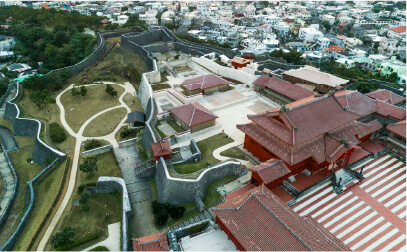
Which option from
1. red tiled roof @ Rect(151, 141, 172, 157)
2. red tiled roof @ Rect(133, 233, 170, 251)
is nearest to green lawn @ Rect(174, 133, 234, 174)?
red tiled roof @ Rect(151, 141, 172, 157)

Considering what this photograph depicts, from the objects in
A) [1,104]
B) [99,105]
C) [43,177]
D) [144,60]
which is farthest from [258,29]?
[43,177]

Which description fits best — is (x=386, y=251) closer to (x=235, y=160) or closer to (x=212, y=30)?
(x=235, y=160)

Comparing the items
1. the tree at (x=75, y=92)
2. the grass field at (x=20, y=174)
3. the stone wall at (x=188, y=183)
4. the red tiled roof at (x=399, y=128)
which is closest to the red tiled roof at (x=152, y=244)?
the stone wall at (x=188, y=183)

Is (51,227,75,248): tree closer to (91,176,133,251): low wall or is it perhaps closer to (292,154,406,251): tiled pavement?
A: (91,176,133,251): low wall

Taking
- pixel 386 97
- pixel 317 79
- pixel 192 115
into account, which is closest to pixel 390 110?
pixel 386 97

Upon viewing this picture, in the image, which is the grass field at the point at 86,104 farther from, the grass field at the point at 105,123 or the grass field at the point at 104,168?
the grass field at the point at 104,168

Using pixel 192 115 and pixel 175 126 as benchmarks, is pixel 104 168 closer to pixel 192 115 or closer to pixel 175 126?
pixel 175 126
